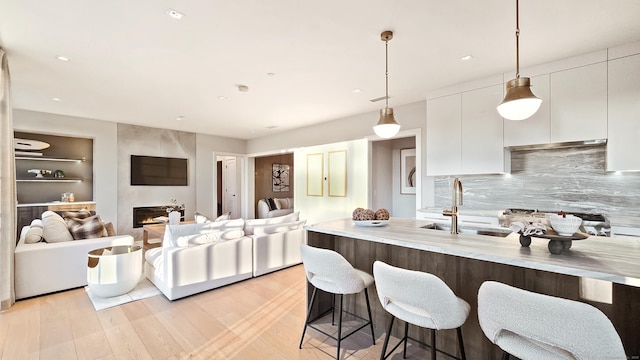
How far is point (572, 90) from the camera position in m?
2.95

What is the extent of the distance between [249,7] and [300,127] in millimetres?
4437

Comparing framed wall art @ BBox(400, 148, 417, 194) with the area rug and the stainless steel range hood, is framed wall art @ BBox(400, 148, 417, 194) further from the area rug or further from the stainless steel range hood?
the area rug

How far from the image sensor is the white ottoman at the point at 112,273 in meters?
2.96

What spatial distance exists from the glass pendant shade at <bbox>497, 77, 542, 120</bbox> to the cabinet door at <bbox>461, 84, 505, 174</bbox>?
185 centimetres

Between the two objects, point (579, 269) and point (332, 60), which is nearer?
point (579, 269)

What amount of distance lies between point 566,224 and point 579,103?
2373mm

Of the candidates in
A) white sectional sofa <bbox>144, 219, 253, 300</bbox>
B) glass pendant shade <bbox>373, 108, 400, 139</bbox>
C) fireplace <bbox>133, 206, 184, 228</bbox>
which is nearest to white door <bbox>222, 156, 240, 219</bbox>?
fireplace <bbox>133, 206, 184, 228</bbox>

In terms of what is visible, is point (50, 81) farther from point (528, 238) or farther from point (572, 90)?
point (572, 90)

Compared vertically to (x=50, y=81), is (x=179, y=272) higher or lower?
lower

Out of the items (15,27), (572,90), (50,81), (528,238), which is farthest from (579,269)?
(50,81)

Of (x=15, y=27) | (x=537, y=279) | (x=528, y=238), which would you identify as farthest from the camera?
(x=15, y=27)

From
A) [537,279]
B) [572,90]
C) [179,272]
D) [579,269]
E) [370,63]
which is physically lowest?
[179,272]

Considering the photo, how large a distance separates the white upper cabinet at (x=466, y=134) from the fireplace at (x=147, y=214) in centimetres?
571

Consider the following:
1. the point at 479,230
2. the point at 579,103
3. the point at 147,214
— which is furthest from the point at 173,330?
the point at 147,214
